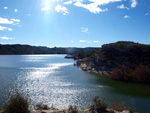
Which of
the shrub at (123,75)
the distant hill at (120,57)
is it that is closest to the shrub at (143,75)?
the shrub at (123,75)

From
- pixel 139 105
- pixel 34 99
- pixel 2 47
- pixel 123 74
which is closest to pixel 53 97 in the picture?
pixel 34 99

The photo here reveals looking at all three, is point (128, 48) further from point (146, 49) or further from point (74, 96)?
point (74, 96)

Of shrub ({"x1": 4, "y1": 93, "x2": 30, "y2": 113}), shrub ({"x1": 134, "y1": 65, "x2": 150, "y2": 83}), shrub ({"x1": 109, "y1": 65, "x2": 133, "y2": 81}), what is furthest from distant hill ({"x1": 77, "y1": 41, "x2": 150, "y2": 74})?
shrub ({"x1": 4, "y1": 93, "x2": 30, "y2": 113})

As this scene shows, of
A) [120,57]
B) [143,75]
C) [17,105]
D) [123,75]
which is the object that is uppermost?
[120,57]

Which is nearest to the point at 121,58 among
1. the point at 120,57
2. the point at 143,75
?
the point at 120,57

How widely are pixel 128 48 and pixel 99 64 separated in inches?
473

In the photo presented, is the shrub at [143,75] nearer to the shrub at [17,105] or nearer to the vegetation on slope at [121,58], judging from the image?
the vegetation on slope at [121,58]

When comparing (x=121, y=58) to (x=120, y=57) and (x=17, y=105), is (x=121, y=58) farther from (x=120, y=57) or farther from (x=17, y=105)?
(x=17, y=105)

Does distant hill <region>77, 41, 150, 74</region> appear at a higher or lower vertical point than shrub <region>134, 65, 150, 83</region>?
higher

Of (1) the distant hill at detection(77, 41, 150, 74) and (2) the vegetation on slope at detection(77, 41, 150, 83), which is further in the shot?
(1) the distant hill at detection(77, 41, 150, 74)

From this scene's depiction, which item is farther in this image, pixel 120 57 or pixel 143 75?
pixel 120 57

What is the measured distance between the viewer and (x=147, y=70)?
32438mm

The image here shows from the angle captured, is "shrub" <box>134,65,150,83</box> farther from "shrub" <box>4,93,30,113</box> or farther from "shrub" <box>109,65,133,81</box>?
"shrub" <box>4,93,30,113</box>

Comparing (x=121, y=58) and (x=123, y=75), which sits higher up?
(x=121, y=58)
